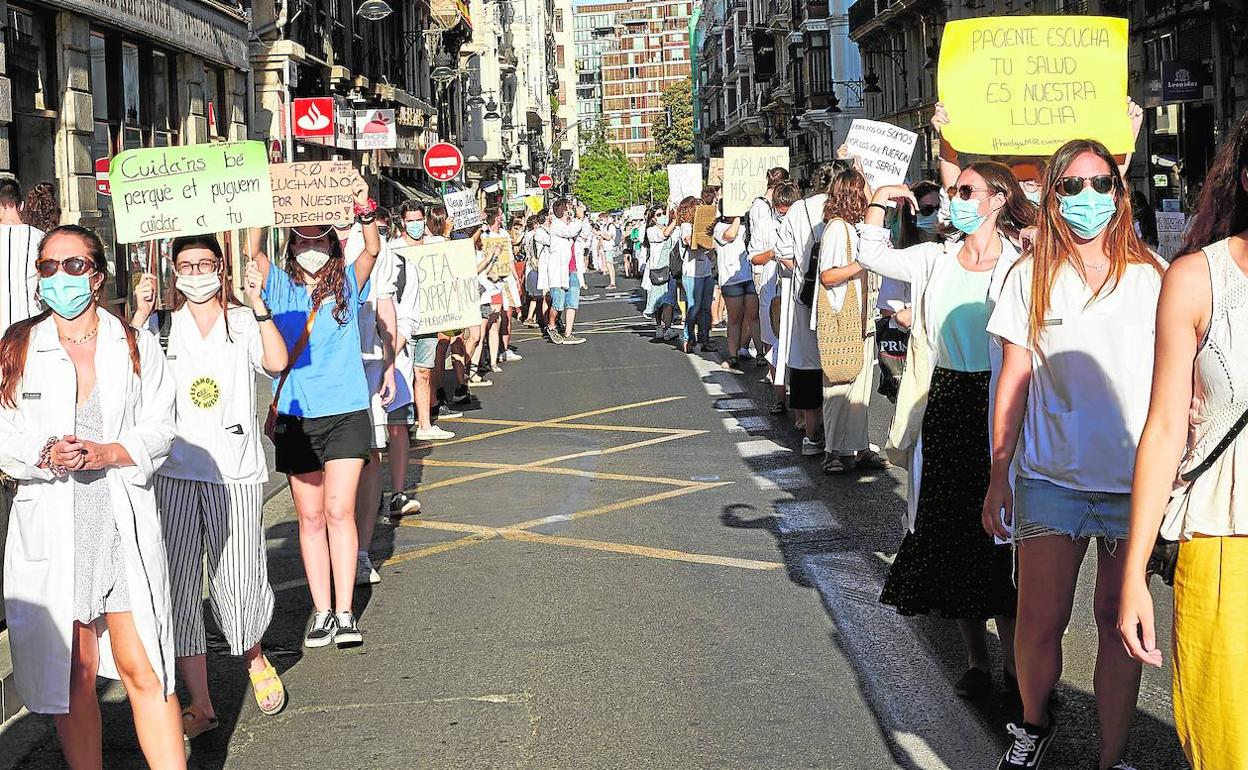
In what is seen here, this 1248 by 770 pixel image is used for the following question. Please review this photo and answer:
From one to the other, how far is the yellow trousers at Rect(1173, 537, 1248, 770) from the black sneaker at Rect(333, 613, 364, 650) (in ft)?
13.3

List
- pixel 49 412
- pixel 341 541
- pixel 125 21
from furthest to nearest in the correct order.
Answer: pixel 125 21
pixel 341 541
pixel 49 412

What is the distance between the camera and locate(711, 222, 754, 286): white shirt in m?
17.5

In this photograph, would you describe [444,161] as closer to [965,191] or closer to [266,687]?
[266,687]

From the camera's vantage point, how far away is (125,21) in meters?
19.5

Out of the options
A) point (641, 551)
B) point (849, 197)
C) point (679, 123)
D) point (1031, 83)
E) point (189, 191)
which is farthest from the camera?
point (679, 123)

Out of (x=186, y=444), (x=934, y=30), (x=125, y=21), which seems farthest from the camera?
(x=934, y=30)

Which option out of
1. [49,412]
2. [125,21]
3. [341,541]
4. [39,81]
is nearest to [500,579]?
[341,541]

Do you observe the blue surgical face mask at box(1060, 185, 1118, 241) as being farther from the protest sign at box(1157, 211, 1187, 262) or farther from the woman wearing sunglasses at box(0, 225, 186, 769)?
the protest sign at box(1157, 211, 1187, 262)

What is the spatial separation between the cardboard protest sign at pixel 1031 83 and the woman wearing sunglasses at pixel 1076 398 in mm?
2938

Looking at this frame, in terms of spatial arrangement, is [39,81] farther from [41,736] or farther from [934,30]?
[934,30]

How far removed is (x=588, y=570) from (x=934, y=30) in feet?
142

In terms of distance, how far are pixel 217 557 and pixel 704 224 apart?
14704mm

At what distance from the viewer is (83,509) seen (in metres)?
4.56

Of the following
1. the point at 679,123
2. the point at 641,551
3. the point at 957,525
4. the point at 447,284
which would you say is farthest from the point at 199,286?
the point at 679,123
